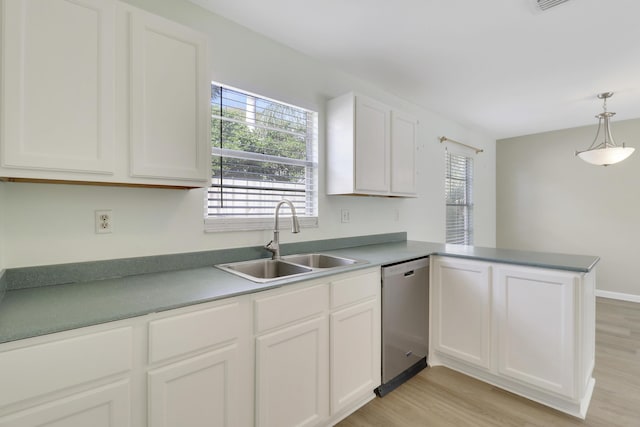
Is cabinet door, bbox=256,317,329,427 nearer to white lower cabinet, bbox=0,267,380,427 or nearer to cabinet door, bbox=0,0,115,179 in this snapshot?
white lower cabinet, bbox=0,267,380,427

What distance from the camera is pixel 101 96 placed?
131 cm

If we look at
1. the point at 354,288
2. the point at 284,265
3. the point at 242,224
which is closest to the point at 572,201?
the point at 354,288

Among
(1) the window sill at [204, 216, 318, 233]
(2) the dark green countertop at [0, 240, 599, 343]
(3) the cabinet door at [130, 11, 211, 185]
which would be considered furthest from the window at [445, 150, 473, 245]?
(3) the cabinet door at [130, 11, 211, 185]

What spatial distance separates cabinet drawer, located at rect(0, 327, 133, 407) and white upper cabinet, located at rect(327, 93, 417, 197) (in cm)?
179

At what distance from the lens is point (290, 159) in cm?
239

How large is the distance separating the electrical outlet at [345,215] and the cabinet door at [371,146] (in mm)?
326

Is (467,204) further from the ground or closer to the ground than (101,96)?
closer to the ground

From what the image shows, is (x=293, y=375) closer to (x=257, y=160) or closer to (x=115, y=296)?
(x=115, y=296)

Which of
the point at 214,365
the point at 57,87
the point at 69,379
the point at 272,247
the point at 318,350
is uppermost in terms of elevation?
the point at 57,87

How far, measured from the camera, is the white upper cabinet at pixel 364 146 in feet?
8.02

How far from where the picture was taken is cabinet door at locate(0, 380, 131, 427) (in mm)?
926

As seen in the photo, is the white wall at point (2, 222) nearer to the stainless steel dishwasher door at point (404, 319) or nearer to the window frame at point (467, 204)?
the stainless steel dishwasher door at point (404, 319)

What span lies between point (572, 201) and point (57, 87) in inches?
231

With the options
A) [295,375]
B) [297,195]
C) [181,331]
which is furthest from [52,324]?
[297,195]
